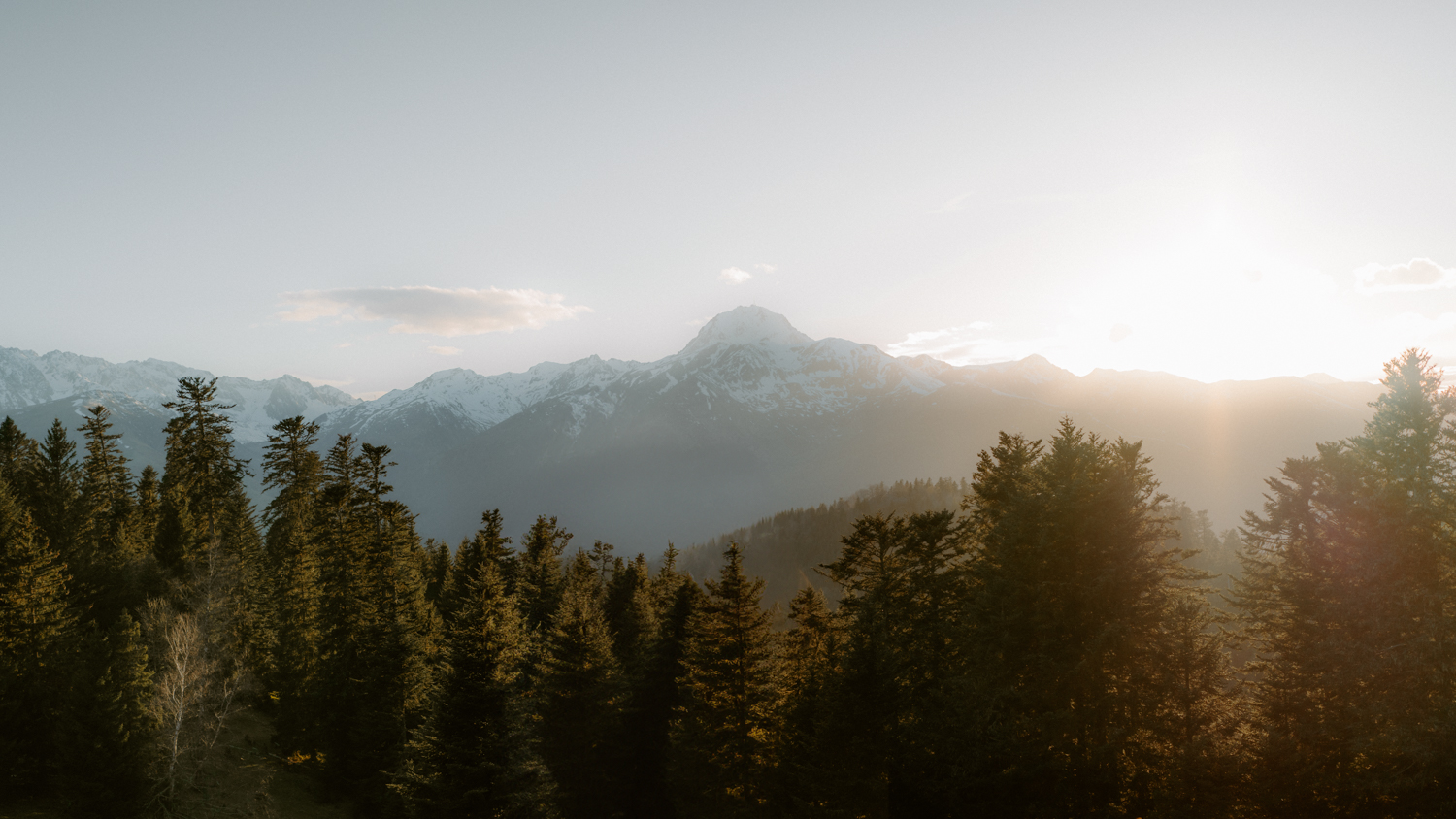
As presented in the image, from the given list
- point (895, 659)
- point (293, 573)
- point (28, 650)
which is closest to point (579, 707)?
point (293, 573)

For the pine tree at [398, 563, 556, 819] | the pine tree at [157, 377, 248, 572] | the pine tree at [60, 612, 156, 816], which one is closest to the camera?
the pine tree at [398, 563, 556, 819]

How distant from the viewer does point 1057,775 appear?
62.1 feet

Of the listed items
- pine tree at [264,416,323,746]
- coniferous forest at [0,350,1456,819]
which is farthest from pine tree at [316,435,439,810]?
pine tree at [264,416,323,746]

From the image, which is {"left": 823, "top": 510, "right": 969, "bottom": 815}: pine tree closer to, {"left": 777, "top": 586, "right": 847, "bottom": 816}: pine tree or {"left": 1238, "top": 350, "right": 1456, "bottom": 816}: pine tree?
{"left": 777, "top": 586, "right": 847, "bottom": 816}: pine tree

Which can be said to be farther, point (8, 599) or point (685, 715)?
point (685, 715)

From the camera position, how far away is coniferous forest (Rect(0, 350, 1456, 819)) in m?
18.9

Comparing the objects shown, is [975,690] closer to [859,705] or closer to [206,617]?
[859,705]

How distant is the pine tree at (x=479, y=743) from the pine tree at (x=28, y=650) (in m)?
18.5

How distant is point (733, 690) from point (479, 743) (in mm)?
12007

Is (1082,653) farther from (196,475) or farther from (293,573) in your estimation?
(196,475)

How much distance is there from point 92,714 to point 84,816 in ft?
13.3

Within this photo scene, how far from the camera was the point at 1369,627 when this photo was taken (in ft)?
63.8

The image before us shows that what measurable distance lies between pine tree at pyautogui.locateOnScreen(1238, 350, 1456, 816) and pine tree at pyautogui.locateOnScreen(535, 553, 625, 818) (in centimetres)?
2931

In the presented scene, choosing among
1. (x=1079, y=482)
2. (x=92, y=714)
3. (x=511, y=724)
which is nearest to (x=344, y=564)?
(x=92, y=714)
